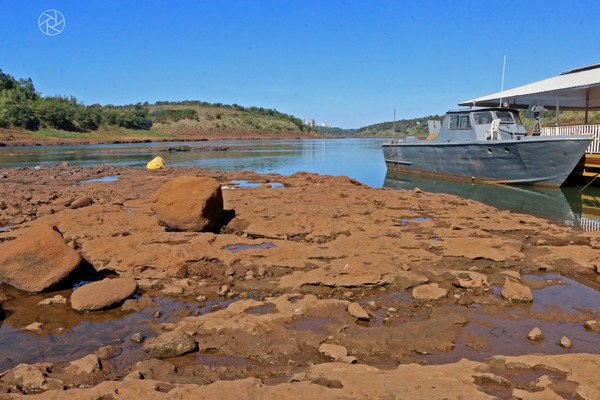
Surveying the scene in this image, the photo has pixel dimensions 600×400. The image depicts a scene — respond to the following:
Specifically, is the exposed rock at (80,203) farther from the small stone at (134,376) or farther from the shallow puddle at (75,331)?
the small stone at (134,376)

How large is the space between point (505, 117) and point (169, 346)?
65.9ft

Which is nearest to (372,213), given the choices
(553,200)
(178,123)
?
(553,200)

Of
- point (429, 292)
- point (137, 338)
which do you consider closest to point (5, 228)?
point (137, 338)

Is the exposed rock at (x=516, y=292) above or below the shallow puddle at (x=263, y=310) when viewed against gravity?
above

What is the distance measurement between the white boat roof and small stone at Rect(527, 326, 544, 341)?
16761mm

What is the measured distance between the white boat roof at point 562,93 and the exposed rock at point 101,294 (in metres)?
18.8

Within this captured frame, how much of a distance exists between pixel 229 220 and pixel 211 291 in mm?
3861

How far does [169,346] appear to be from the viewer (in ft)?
14.5

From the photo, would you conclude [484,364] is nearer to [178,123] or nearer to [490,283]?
[490,283]

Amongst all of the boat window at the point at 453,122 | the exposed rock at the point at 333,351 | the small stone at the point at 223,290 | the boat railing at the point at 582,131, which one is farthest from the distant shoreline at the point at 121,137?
the exposed rock at the point at 333,351

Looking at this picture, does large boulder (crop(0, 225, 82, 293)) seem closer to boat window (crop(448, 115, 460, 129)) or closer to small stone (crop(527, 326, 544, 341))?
small stone (crop(527, 326, 544, 341))

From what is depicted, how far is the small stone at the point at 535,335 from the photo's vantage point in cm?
471

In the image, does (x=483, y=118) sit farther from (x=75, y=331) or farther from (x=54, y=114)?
(x=54, y=114)

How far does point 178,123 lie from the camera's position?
3954 inches
